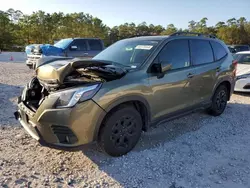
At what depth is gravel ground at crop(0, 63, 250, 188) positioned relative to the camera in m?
2.88

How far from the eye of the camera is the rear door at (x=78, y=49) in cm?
1153

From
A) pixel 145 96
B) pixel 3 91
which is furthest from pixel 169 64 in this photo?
pixel 3 91

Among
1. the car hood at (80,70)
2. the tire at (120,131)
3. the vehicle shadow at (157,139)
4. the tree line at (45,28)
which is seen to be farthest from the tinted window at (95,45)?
the tree line at (45,28)

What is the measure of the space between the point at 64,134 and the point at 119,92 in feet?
2.87

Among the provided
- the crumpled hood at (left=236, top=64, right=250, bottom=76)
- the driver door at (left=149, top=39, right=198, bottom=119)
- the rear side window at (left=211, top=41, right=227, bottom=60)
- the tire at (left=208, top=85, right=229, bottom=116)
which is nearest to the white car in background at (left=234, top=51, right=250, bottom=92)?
the crumpled hood at (left=236, top=64, right=250, bottom=76)

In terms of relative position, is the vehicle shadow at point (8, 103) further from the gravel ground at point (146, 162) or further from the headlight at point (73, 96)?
the headlight at point (73, 96)

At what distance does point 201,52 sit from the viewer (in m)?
4.68

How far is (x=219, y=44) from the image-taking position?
5273 millimetres

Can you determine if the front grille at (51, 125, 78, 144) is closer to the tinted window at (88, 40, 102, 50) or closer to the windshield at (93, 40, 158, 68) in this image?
the windshield at (93, 40, 158, 68)

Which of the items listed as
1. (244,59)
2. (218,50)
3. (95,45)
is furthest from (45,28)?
(218,50)

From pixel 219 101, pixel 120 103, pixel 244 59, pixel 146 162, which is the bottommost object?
pixel 146 162

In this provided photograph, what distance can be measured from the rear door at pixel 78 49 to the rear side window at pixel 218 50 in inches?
303

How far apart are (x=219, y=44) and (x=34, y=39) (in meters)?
31.0

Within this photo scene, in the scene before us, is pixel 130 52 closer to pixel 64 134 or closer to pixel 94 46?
pixel 64 134
